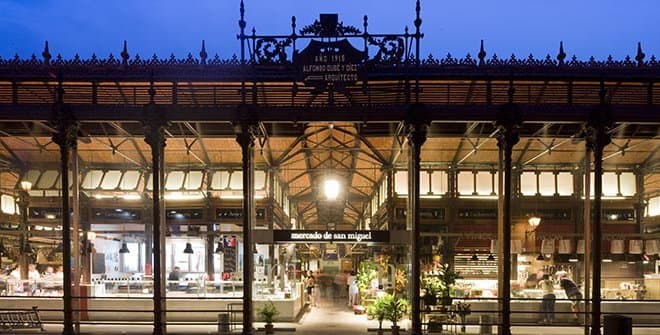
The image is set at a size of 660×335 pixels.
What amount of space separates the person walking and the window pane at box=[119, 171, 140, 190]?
14.6 metres

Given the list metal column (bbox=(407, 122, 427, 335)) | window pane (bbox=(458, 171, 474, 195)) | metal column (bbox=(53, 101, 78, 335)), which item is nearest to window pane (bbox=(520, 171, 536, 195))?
window pane (bbox=(458, 171, 474, 195))

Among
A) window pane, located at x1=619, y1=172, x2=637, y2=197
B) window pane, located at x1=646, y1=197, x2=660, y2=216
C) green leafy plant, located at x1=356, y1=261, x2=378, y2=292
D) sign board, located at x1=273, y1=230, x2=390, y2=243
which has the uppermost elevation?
window pane, located at x1=619, y1=172, x2=637, y2=197

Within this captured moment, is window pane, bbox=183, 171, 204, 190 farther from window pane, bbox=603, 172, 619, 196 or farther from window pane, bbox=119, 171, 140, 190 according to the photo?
window pane, bbox=603, 172, 619, 196

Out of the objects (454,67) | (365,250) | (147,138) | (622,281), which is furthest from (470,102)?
(365,250)

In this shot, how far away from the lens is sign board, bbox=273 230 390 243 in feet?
60.3

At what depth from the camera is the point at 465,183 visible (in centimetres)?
2534

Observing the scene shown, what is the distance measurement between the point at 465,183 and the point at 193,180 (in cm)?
→ 991

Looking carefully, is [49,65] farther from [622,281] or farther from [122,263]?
[622,281]

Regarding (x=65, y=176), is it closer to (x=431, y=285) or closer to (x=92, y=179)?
(x=92, y=179)

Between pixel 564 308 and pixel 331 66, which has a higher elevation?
pixel 331 66

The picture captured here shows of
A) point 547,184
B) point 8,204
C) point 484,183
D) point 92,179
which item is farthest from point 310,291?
point 8,204

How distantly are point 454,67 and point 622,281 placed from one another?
1332cm

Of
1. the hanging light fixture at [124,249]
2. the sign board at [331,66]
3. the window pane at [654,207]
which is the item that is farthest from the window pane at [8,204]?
the window pane at [654,207]

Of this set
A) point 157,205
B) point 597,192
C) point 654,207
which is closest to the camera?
point 597,192
